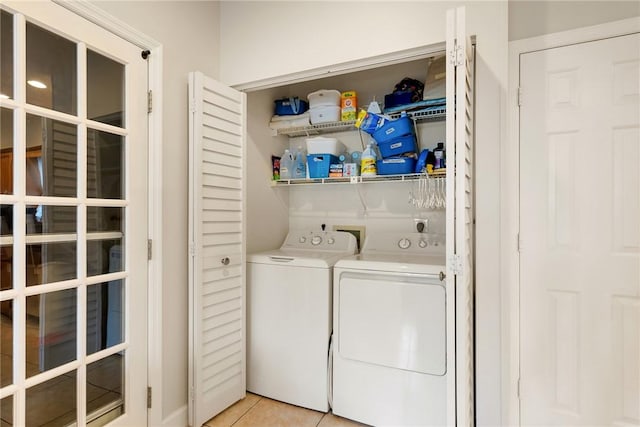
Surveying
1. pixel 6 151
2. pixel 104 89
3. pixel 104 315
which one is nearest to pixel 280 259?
pixel 104 315

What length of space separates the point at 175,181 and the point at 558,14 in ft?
7.17

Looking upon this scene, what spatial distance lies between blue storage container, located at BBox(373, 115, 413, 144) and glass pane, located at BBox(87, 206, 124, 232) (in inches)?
63.1

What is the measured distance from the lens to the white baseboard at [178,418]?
1854 mm

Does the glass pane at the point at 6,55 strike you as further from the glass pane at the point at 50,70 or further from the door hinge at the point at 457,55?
the door hinge at the point at 457,55

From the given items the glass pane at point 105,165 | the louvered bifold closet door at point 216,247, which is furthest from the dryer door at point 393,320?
the glass pane at point 105,165

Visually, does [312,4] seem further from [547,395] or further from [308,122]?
[547,395]

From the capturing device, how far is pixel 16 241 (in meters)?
1.27

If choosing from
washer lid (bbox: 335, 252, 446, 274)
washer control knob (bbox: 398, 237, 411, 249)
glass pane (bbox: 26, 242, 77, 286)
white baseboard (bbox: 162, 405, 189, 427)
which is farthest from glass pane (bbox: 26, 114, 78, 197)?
washer control knob (bbox: 398, 237, 411, 249)

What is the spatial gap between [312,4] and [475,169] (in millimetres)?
1315

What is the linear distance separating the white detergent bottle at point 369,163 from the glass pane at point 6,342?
1944 millimetres

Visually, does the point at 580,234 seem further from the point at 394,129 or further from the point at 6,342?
the point at 6,342

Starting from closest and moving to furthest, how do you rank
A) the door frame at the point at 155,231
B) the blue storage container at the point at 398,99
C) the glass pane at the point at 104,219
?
the glass pane at the point at 104,219, the door frame at the point at 155,231, the blue storage container at the point at 398,99

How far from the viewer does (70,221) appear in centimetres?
145

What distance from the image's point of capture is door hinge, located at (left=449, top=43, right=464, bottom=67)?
52.5 inches
